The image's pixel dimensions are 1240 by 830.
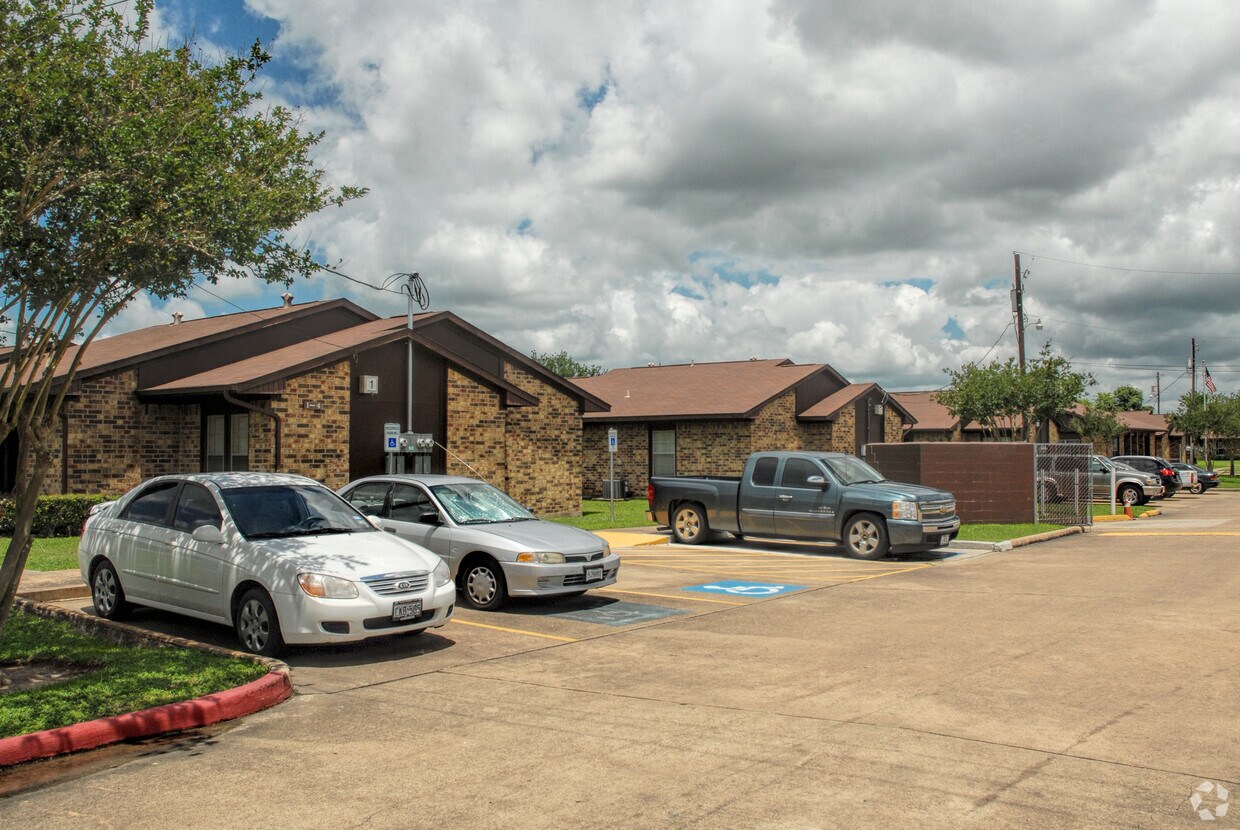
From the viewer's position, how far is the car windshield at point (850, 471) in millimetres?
17719

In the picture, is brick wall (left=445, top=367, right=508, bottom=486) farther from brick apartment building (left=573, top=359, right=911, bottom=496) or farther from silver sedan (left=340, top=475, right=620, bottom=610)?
silver sedan (left=340, top=475, right=620, bottom=610)

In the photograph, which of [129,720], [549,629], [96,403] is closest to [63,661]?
[129,720]

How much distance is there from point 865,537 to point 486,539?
800 centimetres

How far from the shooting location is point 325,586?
28.1ft

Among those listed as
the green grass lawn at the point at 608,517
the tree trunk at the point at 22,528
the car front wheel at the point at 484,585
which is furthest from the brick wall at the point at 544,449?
the tree trunk at the point at 22,528

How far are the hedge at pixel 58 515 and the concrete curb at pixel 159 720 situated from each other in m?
11.9

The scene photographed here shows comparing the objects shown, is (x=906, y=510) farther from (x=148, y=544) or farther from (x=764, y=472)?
(x=148, y=544)

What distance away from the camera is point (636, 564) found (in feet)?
53.6

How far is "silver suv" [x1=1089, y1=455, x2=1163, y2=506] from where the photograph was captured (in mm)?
32719

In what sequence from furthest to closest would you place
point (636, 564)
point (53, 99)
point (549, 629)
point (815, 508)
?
point (815, 508) < point (636, 564) < point (549, 629) < point (53, 99)

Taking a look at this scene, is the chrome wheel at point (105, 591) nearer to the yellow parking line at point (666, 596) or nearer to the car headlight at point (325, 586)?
the car headlight at point (325, 586)

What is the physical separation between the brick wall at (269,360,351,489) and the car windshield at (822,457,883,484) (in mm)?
9946

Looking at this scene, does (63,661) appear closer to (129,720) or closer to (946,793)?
(129,720)

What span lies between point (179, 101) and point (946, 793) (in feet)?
25.4
